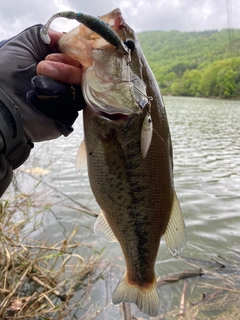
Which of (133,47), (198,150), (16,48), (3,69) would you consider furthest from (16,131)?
(198,150)

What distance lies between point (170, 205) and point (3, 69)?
1442mm

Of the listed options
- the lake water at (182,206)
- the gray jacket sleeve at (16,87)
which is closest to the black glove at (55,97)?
the gray jacket sleeve at (16,87)

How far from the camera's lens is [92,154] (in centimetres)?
195

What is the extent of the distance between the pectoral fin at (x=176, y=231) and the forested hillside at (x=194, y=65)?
38.4 m

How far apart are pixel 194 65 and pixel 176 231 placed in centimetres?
9972

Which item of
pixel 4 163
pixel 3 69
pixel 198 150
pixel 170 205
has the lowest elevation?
pixel 198 150

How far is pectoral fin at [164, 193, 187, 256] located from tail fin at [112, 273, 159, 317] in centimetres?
41

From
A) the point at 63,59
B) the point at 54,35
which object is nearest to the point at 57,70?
the point at 63,59

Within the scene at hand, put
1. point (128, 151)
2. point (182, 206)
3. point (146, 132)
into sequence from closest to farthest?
1. point (146, 132)
2. point (128, 151)
3. point (182, 206)

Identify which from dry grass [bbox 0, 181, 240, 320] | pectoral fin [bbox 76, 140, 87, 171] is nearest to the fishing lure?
pectoral fin [bbox 76, 140, 87, 171]

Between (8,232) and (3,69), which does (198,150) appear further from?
(3,69)

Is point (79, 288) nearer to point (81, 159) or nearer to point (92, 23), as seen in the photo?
point (81, 159)

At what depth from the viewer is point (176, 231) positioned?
7.31 ft

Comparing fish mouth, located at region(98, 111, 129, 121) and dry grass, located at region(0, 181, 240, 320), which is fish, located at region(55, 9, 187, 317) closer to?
fish mouth, located at region(98, 111, 129, 121)
